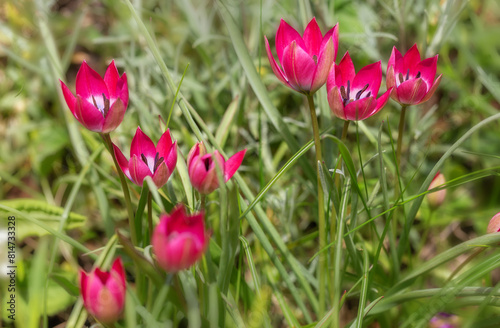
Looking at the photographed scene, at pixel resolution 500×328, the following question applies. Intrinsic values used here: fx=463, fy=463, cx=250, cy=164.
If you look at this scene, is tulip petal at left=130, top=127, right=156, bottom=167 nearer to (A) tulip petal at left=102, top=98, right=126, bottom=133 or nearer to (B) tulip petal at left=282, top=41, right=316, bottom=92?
(A) tulip petal at left=102, top=98, right=126, bottom=133

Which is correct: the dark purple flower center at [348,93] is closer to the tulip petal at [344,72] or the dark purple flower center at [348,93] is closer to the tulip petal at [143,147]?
the tulip petal at [344,72]

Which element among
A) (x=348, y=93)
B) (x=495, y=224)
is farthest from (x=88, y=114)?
(x=495, y=224)

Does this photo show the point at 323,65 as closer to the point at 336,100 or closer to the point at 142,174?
the point at 336,100

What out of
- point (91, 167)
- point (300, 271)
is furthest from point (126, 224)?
point (300, 271)

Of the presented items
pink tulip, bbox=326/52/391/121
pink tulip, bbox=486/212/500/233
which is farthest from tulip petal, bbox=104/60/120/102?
pink tulip, bbox=486/212/500/233

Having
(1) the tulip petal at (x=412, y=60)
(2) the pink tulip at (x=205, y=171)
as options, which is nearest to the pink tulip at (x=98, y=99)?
(2) the pink tulip at (x=205, y=171)

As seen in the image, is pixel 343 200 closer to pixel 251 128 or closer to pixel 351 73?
pixel 351 73
